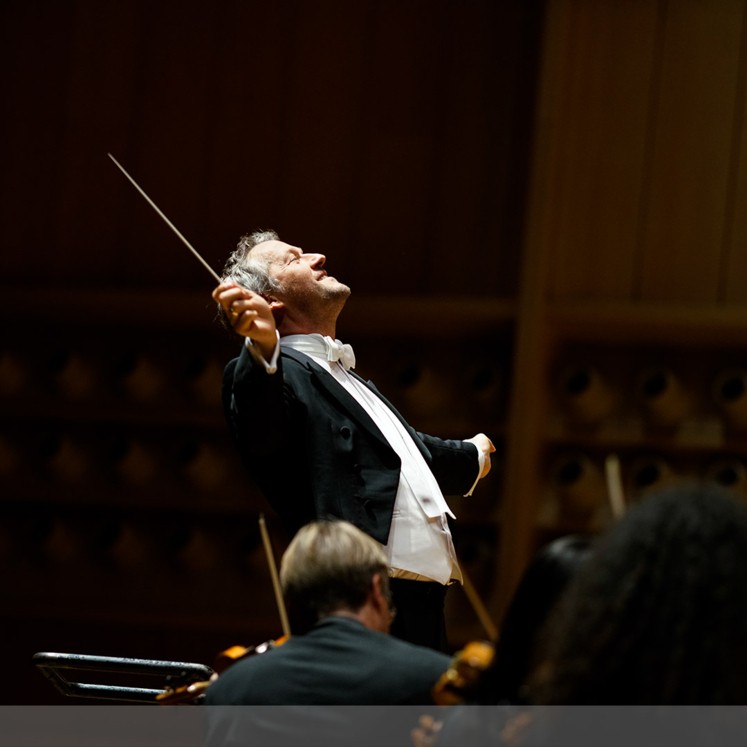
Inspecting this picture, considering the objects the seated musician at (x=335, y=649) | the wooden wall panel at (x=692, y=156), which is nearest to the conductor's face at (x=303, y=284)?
the seated musician at (x=335, y=649)

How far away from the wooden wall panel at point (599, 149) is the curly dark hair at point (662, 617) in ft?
11.0

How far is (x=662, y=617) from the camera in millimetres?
1233

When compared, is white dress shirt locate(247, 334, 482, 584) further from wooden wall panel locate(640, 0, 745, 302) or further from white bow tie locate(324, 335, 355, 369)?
wooden wall panel locate(640, 0, 745, 302)

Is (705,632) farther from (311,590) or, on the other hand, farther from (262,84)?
(262,84)

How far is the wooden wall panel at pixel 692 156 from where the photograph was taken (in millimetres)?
4547

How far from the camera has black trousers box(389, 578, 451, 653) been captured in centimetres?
244

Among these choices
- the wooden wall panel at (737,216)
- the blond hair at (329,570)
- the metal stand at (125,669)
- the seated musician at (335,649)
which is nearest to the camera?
the seated musician at (335,649)

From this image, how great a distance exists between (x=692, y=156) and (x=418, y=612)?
8.68 feet

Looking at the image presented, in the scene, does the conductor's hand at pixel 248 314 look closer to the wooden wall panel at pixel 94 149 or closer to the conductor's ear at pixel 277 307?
the conductor's ear at pixel 277 307

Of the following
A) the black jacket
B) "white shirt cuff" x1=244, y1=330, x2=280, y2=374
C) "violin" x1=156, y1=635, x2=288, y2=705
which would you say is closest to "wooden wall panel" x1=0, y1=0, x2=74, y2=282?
the black jacket

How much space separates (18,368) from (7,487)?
0.45 metres

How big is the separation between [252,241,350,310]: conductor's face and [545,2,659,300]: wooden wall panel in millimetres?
1913
